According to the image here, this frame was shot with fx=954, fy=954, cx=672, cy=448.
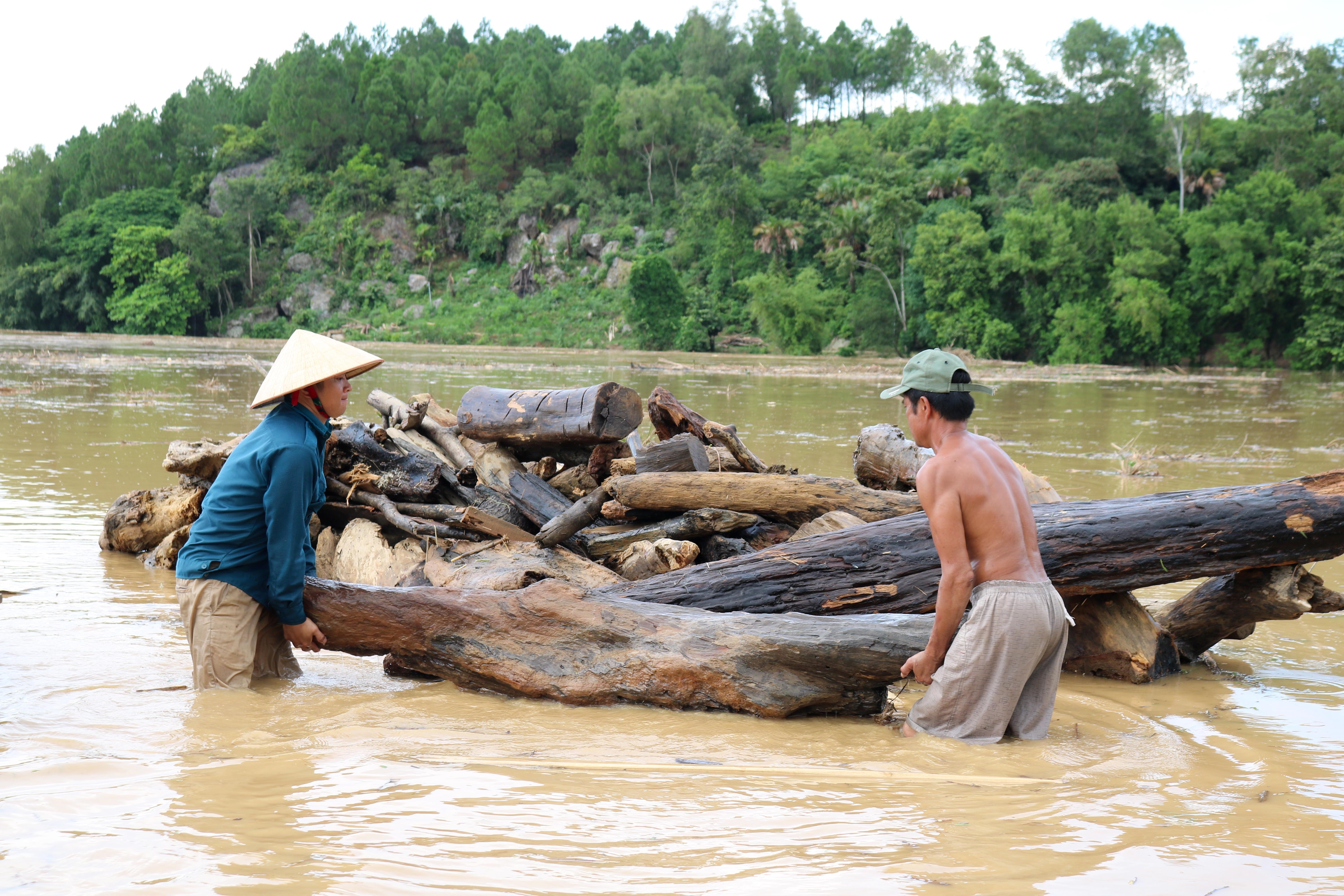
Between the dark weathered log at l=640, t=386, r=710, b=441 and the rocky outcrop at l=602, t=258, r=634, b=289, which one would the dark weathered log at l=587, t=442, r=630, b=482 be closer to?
the dark weathered log at l=640, t=386, r=710, b=441

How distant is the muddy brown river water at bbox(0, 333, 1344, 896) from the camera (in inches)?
101

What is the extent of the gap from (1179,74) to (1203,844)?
64.8m

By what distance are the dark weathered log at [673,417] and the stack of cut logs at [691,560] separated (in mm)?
17

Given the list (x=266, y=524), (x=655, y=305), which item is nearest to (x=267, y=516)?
(x=266, y=524)

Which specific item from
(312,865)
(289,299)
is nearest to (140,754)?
(312,865)

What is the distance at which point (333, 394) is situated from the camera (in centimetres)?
413

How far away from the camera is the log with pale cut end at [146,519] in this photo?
7.38 metres

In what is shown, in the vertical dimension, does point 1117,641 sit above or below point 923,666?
below

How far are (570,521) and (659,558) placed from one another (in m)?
0.64

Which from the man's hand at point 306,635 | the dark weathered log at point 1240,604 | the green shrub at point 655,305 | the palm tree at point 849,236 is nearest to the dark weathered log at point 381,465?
the man's hand at point 306,635

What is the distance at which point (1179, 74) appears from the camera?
56219 millimetres

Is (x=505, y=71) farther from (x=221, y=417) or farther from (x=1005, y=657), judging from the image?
(x=1005, y=657)

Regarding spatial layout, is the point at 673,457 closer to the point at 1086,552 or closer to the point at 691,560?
the point at 691,560

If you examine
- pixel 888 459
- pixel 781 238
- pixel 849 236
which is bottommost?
pixel 888 459
